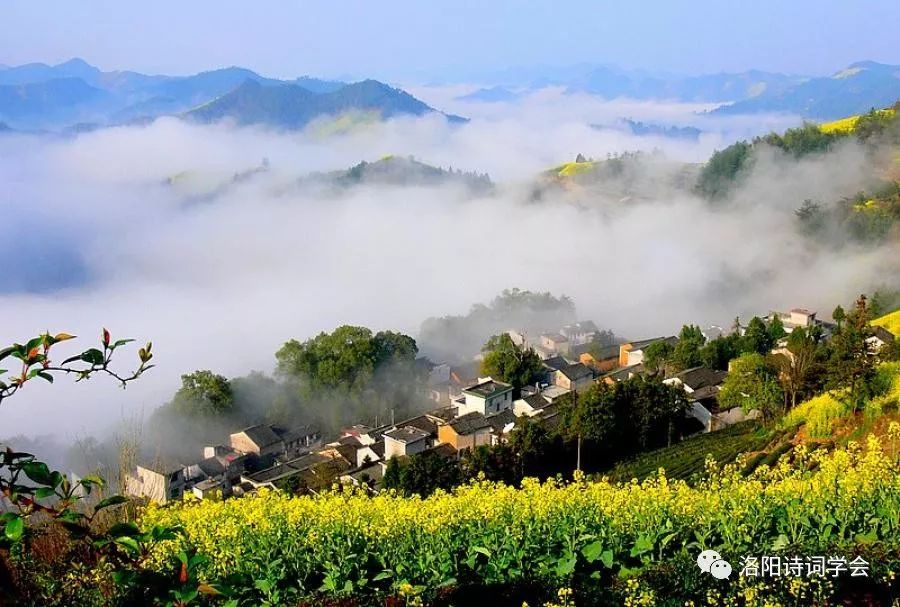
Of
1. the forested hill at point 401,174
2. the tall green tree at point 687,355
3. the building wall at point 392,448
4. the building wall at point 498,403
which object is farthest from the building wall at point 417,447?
the forested hill at point 401,174

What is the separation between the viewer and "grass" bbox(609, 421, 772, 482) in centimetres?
1485

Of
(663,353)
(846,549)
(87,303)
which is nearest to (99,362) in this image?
(846,549)

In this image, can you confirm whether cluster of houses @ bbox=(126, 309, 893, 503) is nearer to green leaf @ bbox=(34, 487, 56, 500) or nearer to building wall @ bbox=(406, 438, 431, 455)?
building wall @ bbox=(406, 438, 431, 455)

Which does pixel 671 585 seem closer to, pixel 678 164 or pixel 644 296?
pixel 644 296

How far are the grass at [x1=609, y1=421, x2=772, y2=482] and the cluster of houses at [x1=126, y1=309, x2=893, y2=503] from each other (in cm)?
151

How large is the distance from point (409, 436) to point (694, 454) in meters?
6.80

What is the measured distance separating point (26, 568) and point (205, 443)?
18.7 m

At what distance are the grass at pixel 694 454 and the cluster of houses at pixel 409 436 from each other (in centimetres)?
151

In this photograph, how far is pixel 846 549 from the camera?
4770 millimetres

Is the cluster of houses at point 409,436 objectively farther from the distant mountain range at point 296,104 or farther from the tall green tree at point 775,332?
the distant mountain range at point 296,104

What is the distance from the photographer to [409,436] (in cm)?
1914

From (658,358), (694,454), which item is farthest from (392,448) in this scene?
(658,358)

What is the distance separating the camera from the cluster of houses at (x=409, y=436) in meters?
18.4

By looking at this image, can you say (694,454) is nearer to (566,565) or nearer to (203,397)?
(566,565)
